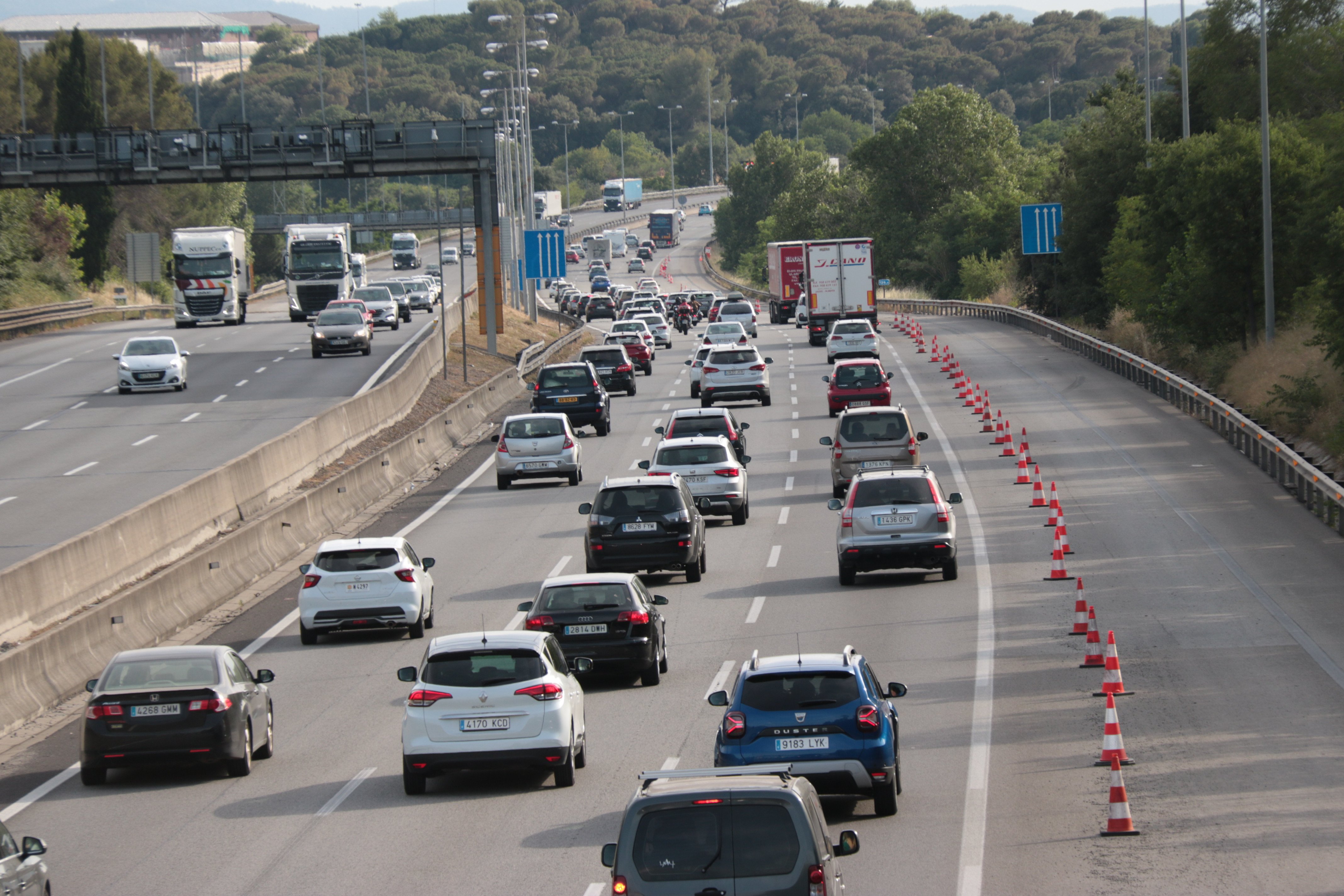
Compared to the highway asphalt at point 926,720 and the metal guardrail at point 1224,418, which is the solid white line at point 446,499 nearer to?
the highway asphalt at point 926,720

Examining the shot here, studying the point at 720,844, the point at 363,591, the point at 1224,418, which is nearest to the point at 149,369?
the point at 1224,418

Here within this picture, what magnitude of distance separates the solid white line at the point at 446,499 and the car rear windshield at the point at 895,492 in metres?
7.60

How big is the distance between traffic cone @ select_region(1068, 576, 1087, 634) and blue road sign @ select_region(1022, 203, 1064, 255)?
174 ft

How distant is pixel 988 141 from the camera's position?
4835 inches

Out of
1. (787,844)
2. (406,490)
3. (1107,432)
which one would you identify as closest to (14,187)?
(406,490)

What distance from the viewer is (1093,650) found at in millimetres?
18609

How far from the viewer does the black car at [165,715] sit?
1519 centimetres

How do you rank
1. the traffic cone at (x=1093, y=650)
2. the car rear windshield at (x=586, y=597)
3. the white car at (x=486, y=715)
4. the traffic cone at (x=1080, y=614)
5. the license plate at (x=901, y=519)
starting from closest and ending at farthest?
the white car at (x=486, y=715) → the traffic cone at (x=1093, y=650) → the car rear windshield at (x=586, y=597) → the traffic cone at (x=1080, y=614) → the license plate at (x=901, y=519)

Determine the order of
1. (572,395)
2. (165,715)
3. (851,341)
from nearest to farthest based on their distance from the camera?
(165,715) → (572,395) → (851,341)

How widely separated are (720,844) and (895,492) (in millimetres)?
15812

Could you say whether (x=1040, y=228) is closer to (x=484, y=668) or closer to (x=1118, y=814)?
(x=484, y=668)

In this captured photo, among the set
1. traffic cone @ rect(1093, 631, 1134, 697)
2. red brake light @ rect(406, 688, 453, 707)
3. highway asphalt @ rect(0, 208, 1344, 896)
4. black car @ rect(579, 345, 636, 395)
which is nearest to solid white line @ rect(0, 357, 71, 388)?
black car @ rect(579, 345, 636, 395)

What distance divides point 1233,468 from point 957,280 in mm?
78833

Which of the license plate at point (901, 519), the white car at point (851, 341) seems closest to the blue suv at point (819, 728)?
the license plate at point (901, 519)
